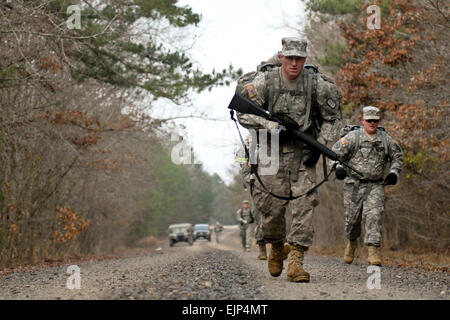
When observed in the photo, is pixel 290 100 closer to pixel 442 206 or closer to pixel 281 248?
pixel 281 248

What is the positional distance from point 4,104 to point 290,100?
825cm

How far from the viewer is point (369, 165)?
931 centimetres

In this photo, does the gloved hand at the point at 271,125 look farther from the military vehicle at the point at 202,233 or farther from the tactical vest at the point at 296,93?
the military vehicle at the point at 202,233

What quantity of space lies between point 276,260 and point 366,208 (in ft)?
9.18

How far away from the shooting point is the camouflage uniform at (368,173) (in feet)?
30.1

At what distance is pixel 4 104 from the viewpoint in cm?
1297

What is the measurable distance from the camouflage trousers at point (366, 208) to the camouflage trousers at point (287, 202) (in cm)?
256

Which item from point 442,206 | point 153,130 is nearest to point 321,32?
point 153,130

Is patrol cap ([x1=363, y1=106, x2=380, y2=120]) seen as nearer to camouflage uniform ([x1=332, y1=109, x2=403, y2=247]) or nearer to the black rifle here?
camouflage uniform ([x1=332, y1=109, x2=403, y2=247])

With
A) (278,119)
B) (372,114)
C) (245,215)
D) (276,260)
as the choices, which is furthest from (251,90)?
(245,215)

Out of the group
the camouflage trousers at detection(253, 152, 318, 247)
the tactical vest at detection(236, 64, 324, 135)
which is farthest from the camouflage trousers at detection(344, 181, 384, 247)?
the tactical vest at detection(236, 64, 324, 135)

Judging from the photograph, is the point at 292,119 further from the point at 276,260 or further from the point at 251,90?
the point at 276,260

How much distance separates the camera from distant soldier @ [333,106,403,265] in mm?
9180

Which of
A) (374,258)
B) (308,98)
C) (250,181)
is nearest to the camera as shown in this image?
(308,98)
